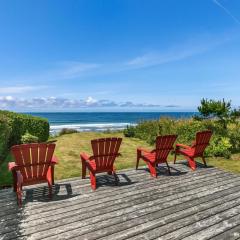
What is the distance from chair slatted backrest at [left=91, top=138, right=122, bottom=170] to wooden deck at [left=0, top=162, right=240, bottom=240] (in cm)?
48

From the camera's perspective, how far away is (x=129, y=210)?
16.0ft

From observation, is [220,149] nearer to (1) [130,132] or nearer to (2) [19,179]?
(2) [19,179]

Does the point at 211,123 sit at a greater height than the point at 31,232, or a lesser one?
greater

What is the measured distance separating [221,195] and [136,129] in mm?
12945

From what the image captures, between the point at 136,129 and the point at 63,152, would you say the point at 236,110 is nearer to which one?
the point at 136,129

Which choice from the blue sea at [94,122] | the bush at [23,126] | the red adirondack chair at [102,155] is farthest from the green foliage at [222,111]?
the bush at [23,126]

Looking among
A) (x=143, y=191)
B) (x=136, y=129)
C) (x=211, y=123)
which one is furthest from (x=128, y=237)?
(x=136, y=129)

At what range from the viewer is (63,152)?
A: 12250 millimetres

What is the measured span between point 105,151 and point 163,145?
66.0 inches

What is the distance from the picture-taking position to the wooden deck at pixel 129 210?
409 centimetres

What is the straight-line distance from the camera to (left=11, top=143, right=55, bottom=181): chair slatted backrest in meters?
5.24

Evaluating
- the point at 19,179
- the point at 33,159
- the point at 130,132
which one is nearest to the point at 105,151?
the point at 33,159

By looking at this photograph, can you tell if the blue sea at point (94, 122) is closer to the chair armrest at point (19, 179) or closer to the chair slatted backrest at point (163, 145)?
the chair slatted backrest at point (163, 145)

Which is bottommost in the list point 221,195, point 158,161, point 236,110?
point 221,195
